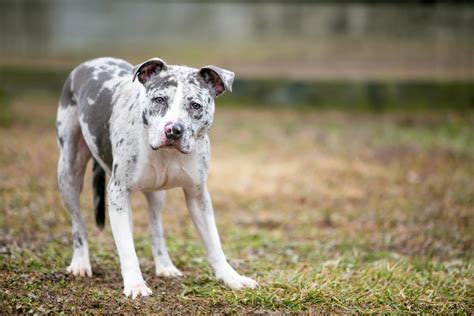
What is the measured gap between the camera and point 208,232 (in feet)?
17.6

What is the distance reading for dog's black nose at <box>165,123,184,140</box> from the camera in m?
4.54

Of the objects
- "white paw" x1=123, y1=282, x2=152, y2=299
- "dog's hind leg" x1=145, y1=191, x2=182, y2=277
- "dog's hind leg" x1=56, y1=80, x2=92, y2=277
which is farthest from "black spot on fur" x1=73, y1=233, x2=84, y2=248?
"white paw" x1=123, y1=282, x2=152, y2=299

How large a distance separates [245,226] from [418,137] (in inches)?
247

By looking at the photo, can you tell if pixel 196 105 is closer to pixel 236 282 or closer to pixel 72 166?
pixel 236 282

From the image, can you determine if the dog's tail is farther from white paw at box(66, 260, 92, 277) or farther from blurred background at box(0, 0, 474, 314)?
white paw at box(66, 260, 92, 277)

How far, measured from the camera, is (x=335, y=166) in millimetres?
11148

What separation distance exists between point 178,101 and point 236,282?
1.45 meters

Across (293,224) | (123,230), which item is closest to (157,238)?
(123,230)

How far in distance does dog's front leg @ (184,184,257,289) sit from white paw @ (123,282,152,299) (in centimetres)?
61

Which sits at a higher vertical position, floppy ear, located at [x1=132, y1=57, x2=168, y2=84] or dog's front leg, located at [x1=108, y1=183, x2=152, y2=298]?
floppy ear, located at [x1=132, y1=57, x2=168, y2=84]

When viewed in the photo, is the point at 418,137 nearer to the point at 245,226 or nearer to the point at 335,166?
the point at 335,166

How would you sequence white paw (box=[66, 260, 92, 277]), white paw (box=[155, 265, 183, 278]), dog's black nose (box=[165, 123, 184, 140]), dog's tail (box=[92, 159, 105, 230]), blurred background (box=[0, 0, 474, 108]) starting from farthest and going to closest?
blurred background (box=[0, 0, 474, 108]) → dog's tail (box=[92, 159, 105, 230]) → white paw (box=[155, 265, 183, 278]) → white paw (box=[66, 260, 92, 277]) → dog's black nose (box=[165, 123, 184, 140])

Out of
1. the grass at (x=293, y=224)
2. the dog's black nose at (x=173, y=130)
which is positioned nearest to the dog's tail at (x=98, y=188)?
the grass at (x=293, y=224)

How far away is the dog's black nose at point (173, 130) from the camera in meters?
4.54
